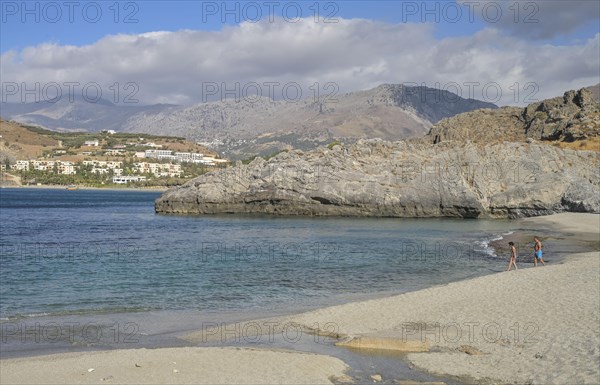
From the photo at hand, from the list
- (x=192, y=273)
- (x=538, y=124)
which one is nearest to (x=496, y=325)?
(x=192, y=273)

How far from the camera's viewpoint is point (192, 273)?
28.5m

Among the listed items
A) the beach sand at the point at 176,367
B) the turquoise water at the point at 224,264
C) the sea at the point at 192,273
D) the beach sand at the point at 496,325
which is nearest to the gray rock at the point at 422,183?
the turquoise water at the point at 224,264

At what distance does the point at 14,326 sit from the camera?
1758 centimetres

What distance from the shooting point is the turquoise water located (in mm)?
21984

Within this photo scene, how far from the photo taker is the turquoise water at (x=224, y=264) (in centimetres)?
2198

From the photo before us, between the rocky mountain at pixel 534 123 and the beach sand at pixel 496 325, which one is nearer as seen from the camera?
the beach sand at pixel 496 325

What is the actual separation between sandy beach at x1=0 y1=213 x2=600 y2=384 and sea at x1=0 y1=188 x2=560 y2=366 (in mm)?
2037

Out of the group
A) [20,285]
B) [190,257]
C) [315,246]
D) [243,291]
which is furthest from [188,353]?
[315,246]

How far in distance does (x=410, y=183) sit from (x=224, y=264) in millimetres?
38915

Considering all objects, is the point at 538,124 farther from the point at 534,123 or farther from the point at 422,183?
the point at 422,183

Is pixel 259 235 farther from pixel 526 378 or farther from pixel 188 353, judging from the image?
pixel 526 378

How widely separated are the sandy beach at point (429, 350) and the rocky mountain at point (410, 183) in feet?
147

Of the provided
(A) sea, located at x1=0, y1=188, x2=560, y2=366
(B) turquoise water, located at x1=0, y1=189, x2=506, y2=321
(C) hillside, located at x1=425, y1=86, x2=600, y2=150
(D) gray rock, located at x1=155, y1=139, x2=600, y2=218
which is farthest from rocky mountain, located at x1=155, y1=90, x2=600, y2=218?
(C) hillside, located at x1=425, y1=86, x2=600, y2=150

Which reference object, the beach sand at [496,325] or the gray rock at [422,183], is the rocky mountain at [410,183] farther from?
the beach sand at [496,325]
